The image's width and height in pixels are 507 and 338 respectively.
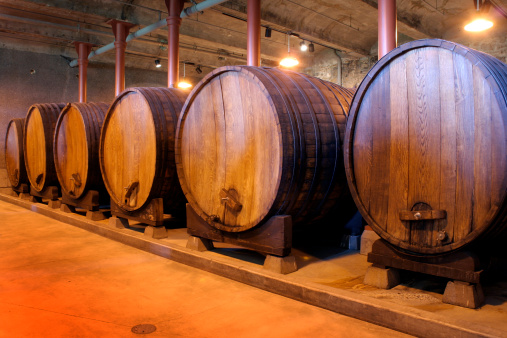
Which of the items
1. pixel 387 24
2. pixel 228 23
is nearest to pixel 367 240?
pixel 387 24

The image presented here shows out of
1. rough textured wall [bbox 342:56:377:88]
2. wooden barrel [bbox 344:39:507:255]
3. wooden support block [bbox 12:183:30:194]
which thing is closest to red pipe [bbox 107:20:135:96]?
wooden support block [bbox 12:183:30:194]

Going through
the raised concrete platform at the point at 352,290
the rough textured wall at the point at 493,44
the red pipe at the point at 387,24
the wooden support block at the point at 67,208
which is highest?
the rough textured wall at the point at 493,44

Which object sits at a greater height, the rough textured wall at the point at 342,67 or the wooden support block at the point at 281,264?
the rough textured wall at the point at 342,67

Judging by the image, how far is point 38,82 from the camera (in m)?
14.1

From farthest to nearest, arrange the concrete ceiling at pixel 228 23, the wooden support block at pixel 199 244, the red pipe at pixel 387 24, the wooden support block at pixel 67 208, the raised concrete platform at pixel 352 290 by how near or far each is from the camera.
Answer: the concrete ceiling at pixel 228 23
the wooden support block at pixel 67 208
the red pipe at pixel 387 24
the wooden support block at pixel 199 244
the raised concrete platform at pixel 352 290

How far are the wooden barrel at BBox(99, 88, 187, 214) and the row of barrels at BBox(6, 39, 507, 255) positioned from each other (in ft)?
0.05

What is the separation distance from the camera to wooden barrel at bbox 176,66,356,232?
317 centimetres

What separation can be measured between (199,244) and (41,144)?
4464 mm

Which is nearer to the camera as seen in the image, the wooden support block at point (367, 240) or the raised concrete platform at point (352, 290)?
the raised concrete platform at point (352, 290)

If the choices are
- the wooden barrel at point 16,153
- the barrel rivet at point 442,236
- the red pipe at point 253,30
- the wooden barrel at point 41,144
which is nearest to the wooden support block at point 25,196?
the wooden barrel at point 16,153

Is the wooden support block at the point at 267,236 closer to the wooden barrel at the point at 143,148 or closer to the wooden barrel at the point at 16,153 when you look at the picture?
the wooden barrel at the point at 143,148

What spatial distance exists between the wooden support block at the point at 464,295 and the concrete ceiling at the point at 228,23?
976 centimetres

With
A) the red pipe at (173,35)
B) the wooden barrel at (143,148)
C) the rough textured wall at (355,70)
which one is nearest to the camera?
the wooden barrel at (143,148)

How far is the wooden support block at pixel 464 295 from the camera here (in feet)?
8.02
